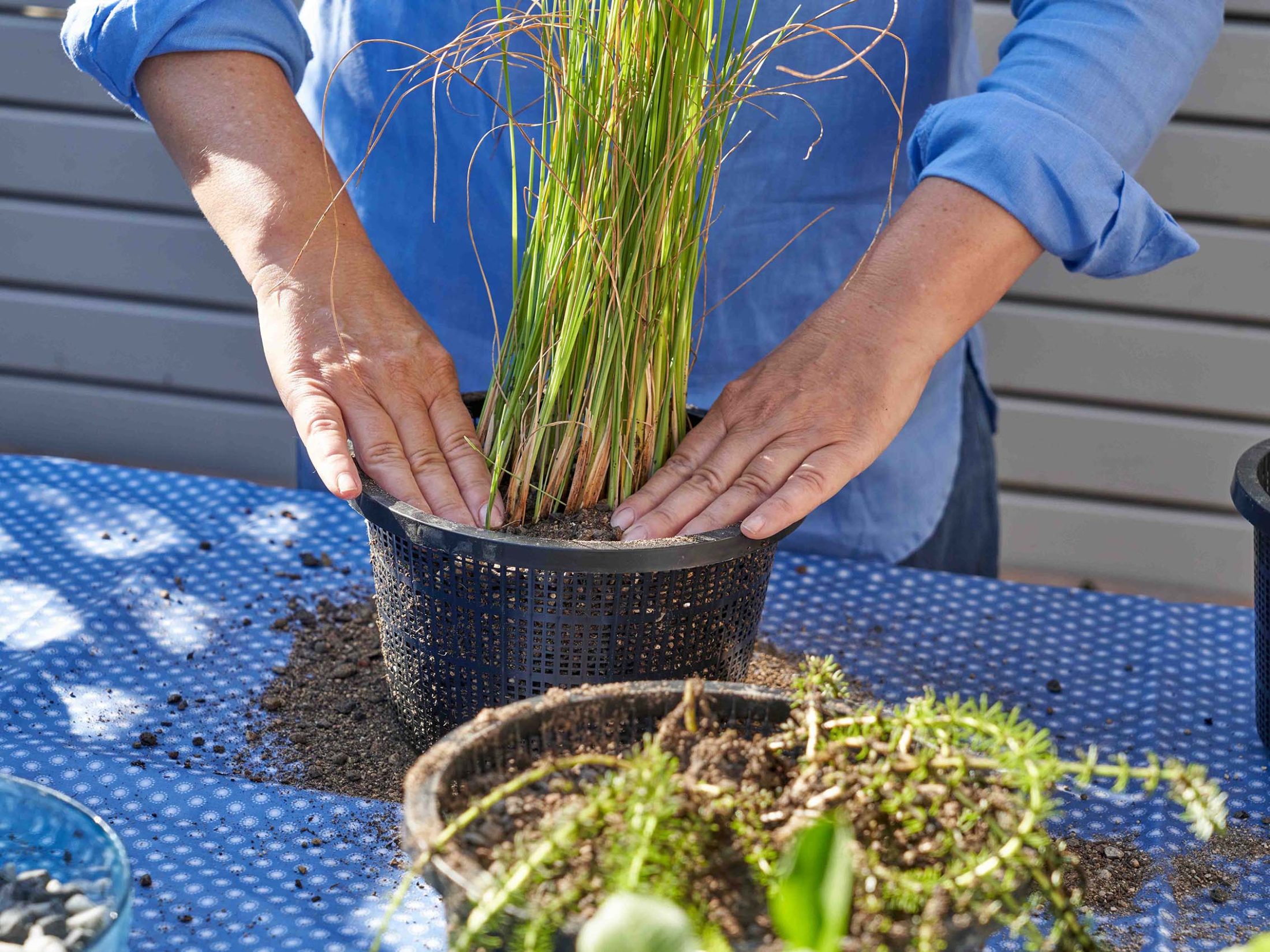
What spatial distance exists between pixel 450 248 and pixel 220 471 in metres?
1.92

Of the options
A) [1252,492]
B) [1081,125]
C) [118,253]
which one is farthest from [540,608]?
[118,253]

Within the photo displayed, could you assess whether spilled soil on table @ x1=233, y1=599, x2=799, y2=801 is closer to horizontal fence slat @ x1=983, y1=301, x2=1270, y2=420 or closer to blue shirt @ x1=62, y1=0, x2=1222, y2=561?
blue shirt @ x1=62, y1=0, x2=1222, y2=561

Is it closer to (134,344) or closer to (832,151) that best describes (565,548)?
(832,151)

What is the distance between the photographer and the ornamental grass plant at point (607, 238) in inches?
29.9

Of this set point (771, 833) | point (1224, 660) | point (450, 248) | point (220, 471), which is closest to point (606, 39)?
point (771, 833)

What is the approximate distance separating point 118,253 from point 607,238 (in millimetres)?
2490

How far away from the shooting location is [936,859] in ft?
1.62

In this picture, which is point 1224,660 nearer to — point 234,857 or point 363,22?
point 234,857

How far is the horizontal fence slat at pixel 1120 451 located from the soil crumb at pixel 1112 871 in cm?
207

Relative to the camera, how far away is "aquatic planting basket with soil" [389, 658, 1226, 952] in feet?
1.37

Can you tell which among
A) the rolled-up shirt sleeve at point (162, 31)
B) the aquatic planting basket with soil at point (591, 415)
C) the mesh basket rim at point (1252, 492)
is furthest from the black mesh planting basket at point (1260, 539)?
the rolled-up shirt sleeve at point (162, 31)

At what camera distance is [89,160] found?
2830 millimetres

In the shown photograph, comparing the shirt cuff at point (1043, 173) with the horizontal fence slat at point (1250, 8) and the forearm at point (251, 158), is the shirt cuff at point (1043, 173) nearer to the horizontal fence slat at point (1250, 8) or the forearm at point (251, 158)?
the forearm at point (251, 158)

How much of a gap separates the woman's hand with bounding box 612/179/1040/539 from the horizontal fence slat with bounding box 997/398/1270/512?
182 cm
